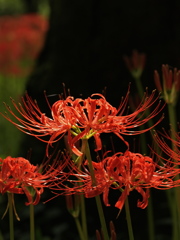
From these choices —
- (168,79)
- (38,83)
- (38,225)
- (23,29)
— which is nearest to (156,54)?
(38,83)

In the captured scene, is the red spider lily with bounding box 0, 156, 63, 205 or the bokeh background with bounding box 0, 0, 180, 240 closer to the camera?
the red spider lily with bounding box 0, 156, 63, 205

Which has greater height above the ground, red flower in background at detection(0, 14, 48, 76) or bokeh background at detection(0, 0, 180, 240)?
red flower in background at detection(0, 14, 48, 76)

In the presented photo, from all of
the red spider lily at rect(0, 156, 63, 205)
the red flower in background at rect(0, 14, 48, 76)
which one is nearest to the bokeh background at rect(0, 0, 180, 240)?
the red spider lily at rect(0, 156, 63, 205)

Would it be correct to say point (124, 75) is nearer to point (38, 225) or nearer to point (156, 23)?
point (156, 23)

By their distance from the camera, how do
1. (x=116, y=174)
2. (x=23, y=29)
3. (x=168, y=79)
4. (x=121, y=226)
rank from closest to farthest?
(x=116, y=174) → (x=168, y=79) → (x=121, y=226) → (x=23, y=29)

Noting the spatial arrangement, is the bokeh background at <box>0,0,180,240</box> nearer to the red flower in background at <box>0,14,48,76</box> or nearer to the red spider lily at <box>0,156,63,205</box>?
the red spider lily at <box>0,156,63,205</box>
